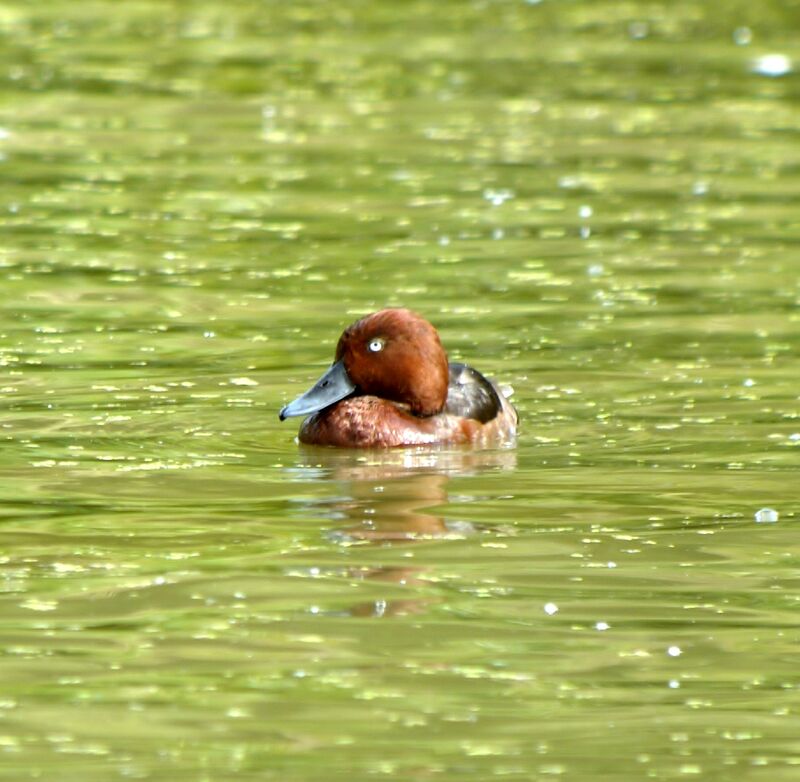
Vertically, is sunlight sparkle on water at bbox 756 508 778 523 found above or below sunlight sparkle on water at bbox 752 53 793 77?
below

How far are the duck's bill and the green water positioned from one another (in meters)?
0.20

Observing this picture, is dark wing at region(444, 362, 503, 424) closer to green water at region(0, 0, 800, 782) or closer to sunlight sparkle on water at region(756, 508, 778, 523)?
green water at region(0, 0, 800, 782)

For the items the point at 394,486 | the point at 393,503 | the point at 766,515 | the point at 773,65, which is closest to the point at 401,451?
the point at 394,486

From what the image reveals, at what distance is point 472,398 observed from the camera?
10.3 metres

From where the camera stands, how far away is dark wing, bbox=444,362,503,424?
10.2 meters

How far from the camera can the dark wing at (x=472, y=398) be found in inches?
403

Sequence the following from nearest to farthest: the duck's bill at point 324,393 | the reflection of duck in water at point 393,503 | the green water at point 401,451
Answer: the green water at point 401,451 → the reflection of duck in water at point 393,503 → the duck's bill at point 324,393

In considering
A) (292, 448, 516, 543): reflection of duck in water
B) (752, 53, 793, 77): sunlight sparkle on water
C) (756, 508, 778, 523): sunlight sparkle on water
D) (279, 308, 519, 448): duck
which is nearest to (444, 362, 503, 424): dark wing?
(279, 308, 519, 448): duck

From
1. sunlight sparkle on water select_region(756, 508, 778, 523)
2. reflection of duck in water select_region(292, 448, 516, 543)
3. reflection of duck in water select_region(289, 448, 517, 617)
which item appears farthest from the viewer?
sunlight sparkle on water select_region(756, 508, 778, 523)

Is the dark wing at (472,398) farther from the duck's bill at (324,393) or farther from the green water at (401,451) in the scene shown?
the duck's bill at (324,393)

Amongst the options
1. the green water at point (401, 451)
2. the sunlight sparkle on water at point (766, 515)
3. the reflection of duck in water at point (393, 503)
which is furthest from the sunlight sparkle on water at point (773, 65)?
the sunlight sparkle on water at point (766, 515)

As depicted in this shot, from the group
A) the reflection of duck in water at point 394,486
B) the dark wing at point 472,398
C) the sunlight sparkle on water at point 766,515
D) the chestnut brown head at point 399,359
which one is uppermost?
the chestnut brown head at point 399,359

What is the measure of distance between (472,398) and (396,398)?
344 millimetres

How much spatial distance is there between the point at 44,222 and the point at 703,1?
15824 millimetres
